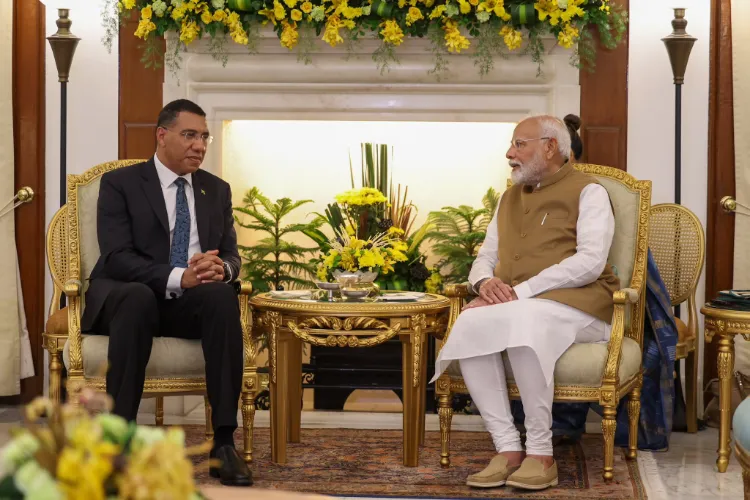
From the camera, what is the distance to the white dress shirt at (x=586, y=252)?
4035mm

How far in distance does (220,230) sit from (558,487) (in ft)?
5.85

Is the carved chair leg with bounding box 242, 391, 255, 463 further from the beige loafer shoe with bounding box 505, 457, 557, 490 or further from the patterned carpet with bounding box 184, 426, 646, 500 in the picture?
the beige loafer shoe with bounding box 505, 457, 557, 490

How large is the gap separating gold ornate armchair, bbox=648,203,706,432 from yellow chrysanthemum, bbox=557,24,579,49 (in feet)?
3.07

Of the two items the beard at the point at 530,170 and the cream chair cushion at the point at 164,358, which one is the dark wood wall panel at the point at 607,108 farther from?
the cream chair cushion at the point at 164,358

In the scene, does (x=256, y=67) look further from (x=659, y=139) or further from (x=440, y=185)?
(x=659, y=139)

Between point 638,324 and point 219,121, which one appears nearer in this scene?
point 638,324

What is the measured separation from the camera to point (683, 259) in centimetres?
505

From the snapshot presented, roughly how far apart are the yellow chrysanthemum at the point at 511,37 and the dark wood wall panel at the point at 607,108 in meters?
0.46

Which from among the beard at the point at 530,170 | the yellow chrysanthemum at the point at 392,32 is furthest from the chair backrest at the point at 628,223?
the yellow chrysanthemum at the point at 392,32

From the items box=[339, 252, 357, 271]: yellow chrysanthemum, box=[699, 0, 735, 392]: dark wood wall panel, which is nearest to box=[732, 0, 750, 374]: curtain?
box=[699, 0, 735, 392]: dark wood wall panel

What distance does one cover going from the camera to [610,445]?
13.1ft

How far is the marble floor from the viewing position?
396cm

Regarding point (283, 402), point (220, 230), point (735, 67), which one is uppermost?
point (735, 67)

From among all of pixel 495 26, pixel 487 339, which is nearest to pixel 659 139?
pixel 495 26
